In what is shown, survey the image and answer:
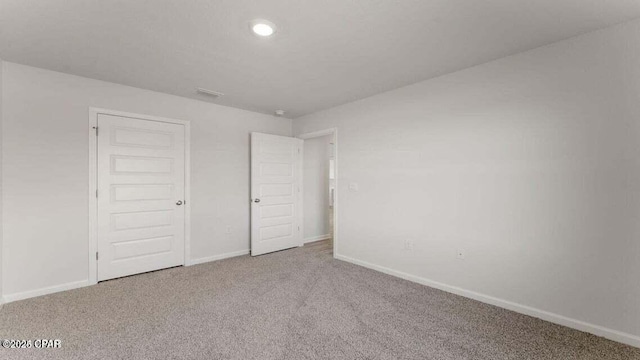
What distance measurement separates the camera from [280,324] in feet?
7.61

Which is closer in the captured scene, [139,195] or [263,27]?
[263,27]

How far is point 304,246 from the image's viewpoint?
5.04 meters

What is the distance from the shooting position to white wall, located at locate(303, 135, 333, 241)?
5.37 meters

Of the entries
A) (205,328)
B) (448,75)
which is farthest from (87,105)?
(448,75)

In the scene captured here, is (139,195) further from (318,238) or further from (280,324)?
(318,238)

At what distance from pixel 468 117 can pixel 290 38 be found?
1.95 m

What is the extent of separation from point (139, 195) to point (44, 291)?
51.0 inches

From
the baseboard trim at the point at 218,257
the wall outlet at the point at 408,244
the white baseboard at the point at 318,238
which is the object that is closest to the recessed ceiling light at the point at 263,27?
the wall outlet at the point at 408,244

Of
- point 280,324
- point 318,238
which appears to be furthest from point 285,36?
point 318,238

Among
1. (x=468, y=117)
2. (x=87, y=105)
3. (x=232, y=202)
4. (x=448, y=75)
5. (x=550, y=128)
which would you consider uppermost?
(x=448, y=75)

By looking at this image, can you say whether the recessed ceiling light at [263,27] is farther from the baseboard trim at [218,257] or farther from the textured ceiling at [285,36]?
the baseboard trim at [218,257]

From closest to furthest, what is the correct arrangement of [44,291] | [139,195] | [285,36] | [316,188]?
[285,36] < [44,291] < [139,195] < [316,188]

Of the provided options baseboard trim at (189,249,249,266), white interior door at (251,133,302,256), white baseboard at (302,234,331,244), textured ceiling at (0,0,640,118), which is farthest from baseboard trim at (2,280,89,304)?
white baseboard at (302,234,331,244)

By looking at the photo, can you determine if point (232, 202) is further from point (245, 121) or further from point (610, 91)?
point (610, 91)
